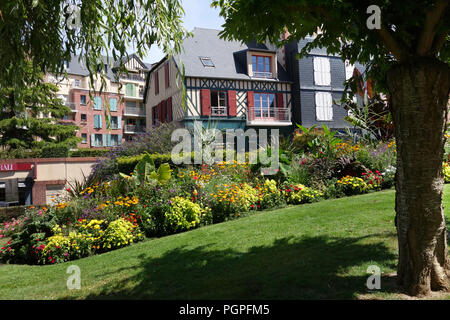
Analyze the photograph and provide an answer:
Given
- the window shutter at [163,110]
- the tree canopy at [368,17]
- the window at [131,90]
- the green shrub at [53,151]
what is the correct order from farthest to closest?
the window at [131,90] < the window shutter at [163,110] < the green shrub at [53,151] < the tree canopy at [368,17]

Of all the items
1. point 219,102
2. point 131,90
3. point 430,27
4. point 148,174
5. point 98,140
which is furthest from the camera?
point 131,90

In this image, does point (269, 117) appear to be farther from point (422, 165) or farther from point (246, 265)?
point (422, 165)

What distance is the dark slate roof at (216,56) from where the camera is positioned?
66.7 feet

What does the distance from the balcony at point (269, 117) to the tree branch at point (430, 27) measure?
715 inches

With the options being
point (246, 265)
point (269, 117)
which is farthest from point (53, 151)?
point (246, 265)

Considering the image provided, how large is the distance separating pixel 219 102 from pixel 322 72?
318 inches

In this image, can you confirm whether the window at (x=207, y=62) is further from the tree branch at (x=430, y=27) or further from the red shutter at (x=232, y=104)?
the tree branch at (x=430, y=27)

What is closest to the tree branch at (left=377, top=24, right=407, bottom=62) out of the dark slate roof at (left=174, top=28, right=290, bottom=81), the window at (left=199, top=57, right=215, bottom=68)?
the dark slate roof at (left=174, top=28, right=290, bottom=81)

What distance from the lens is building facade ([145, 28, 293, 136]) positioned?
20.1 metres

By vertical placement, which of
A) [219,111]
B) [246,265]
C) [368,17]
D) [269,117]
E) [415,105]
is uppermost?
[219,111]

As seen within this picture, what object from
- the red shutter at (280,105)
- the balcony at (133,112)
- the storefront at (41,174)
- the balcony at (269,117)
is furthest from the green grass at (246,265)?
the balcony at (133,112)

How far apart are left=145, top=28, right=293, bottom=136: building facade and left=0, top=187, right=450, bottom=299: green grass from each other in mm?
14470

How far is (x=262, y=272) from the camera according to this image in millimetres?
3775

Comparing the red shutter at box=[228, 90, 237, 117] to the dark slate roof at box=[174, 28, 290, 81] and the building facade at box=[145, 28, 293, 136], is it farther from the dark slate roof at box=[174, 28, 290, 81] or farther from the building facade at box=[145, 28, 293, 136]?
the dark slate roof at box=[174, 28, 290, 81]
